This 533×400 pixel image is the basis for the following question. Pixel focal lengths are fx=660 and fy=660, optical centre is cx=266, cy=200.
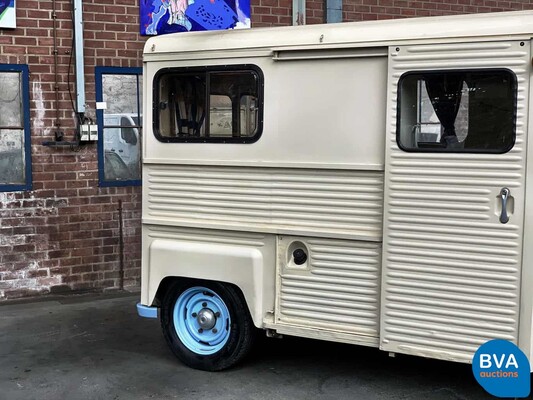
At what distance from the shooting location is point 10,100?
7266mm

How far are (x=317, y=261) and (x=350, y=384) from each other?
0.99m

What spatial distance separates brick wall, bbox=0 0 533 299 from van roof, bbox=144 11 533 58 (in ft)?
8.75

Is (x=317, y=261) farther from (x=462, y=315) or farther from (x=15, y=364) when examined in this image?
(x=15, y=364)

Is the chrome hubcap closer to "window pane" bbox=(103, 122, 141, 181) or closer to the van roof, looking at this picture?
the van roof

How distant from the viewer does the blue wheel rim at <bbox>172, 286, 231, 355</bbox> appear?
5.10m

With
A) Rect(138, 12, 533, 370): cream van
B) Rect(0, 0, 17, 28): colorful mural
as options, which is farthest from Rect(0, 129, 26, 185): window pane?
Rect(138, 12, 533, 370): cream van

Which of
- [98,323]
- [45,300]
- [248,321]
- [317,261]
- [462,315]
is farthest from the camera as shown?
[45,300]

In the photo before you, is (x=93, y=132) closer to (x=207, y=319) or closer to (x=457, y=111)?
(x=207, y=319)

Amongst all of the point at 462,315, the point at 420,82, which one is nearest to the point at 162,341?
the point at 462,315

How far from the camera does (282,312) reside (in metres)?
4.77

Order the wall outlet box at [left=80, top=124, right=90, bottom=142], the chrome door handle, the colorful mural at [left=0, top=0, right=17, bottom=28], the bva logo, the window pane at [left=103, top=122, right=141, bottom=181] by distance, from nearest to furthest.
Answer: the bva logo → the chrome door handle → the colorful mural at [left=0, top=0, right=17, bottom=28] → the wall outlet box at [left=80, top=124, right=90, bottom=142] → the window pane at [left=103, top=122, right=141, bottom=181]

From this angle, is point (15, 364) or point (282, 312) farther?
point (15, 364)

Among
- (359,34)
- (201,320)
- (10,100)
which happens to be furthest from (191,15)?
(201,320)

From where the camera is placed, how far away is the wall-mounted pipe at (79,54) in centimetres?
733
